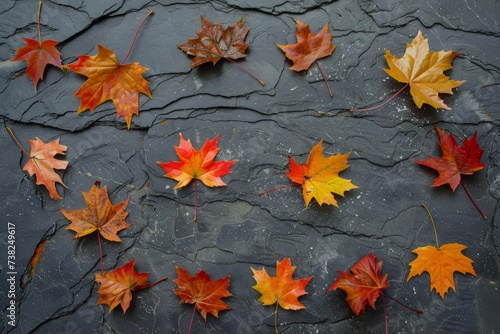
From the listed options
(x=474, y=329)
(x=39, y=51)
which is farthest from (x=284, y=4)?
(x=474, y=329)

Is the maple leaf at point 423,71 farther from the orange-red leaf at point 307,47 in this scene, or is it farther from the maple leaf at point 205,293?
the maple leaf at point 205,293

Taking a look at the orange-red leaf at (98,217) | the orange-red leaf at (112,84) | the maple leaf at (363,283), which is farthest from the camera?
the orange-red leaf at (112,84)

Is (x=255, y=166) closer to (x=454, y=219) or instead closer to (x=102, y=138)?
(x=102, y=138)

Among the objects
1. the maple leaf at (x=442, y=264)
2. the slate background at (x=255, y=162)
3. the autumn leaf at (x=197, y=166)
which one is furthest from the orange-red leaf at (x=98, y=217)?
the maple leaf at (x=442, y=264)

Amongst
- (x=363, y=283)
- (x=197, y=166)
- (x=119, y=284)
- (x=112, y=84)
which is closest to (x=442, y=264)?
(x=363, y=283)

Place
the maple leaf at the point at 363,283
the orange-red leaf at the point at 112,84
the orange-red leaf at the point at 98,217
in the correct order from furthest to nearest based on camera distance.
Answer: the orange-red leaf at the point at 112,84 < the orange-red leaf at the point at 98,217 < the maple leaf at the point at 363,283

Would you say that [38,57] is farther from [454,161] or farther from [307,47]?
[454,161]
